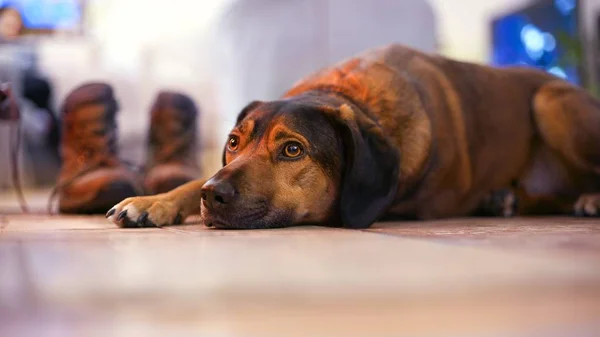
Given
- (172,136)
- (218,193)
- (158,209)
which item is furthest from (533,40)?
(218,193)

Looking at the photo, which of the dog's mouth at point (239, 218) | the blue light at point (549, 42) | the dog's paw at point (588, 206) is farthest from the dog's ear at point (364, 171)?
the blue light at point (549, 42)

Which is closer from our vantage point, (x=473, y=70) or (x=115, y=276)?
(x=115, y=276)

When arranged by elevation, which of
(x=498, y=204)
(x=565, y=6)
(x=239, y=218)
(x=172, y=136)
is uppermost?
(x=565, y=6)

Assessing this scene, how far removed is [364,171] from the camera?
2.02m

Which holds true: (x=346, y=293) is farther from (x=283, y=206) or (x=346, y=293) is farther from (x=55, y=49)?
(x=55, y=49)

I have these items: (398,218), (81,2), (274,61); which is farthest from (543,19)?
(81,2)

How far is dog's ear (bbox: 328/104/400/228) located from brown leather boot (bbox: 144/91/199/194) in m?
1.34

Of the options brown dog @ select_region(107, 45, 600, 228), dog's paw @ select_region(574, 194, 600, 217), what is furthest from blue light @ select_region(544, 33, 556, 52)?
dog's paw @ select_region(574, 194, 600, 217)

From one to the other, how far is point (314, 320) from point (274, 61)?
385 cm

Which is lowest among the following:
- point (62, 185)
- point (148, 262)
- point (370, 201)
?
point (62, 185)

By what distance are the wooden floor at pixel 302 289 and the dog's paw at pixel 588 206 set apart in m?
1.30

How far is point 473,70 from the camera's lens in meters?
2.92

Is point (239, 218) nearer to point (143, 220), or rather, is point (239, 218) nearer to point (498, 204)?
point (143, 220)

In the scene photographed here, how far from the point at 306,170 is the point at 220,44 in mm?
3510
